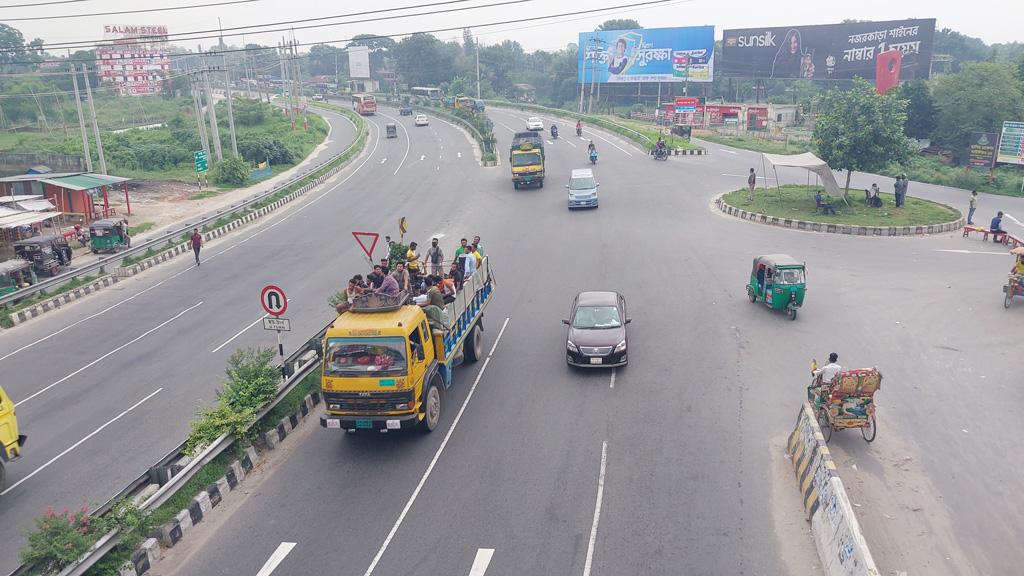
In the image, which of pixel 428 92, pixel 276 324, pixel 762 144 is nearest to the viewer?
pixel 276 324

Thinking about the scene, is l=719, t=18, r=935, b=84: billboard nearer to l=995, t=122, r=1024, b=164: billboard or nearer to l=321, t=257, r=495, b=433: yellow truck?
l=995, t=122, r=1024, b=164: billboard

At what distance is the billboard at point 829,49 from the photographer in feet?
225

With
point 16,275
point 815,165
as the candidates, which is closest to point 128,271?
point 16,275

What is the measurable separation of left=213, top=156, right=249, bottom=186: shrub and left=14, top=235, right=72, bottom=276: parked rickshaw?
20.5 meters

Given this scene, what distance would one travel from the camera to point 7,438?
12.7 m

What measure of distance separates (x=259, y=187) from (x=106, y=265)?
65.1ft

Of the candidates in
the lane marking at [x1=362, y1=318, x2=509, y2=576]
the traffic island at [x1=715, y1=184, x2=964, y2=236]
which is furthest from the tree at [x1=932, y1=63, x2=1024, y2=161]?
the lane marking at [x1=362, y1=318, x2=509, y2=576]

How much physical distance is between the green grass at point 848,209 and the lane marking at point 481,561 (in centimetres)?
2642

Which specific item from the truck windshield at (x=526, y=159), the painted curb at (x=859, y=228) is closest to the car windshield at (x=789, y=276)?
the painted curb at (x=859, y=228)

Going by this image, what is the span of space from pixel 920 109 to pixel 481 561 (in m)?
59.3

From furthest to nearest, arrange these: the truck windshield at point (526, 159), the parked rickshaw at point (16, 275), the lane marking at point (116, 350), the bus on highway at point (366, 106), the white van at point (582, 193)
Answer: the bus on highway at point (366, 106) < the truck windshield at point (526, 159) < the white van at point (582, 193) < the parked rickshaw at point (16, 275) < the lane marking at point (116, 350)

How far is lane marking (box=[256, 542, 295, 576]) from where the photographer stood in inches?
388

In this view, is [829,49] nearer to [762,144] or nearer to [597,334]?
[762,144]

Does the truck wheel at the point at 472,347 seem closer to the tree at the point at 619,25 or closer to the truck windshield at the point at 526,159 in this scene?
the truck windshield at the point at 526,159
